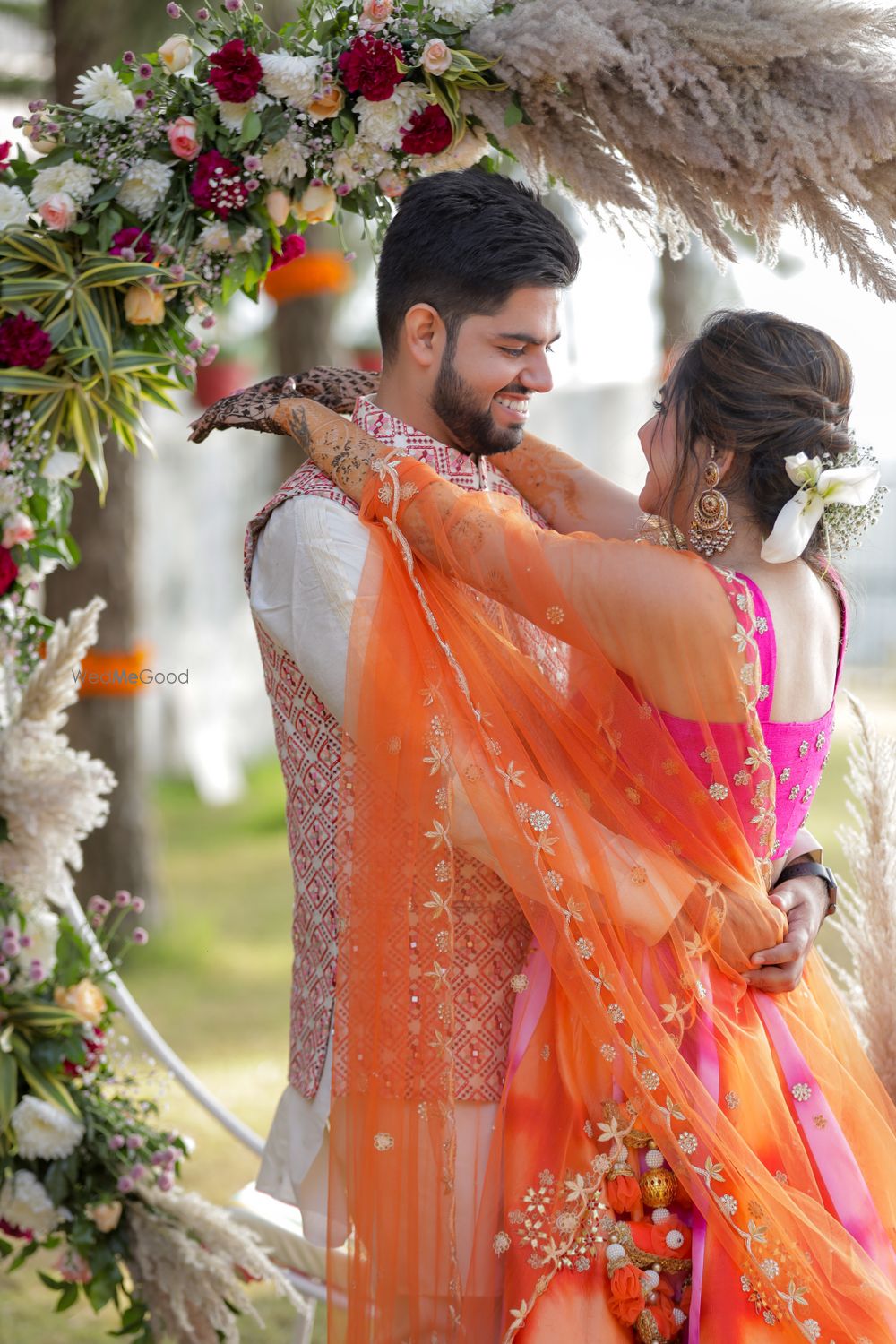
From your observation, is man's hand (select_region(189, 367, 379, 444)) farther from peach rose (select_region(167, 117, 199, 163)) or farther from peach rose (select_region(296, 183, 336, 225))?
peach rose (select_region(167, 117, 199, 163))

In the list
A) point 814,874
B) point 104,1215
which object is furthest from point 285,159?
point 104,1215

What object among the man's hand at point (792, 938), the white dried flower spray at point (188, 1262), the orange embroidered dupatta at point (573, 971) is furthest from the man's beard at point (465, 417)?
the white dried flower spray at point (188, 1262)

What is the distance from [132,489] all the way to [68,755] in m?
3.39

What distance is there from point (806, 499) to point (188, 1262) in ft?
7.44

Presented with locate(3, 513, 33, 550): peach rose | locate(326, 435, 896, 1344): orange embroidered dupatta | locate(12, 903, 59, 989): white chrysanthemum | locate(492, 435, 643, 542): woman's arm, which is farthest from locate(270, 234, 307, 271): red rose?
locate(12, 903, 59, 989): white chrysanthemum

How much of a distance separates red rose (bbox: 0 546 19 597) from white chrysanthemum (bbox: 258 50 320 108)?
1169 millimetres

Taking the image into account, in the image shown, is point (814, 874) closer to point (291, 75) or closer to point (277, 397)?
point (277, 397)

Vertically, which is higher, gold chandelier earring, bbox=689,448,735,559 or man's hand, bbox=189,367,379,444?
man's hand, bbox=189,367,379,444

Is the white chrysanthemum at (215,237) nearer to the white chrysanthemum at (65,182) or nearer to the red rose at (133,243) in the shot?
the red rose at (133,243)

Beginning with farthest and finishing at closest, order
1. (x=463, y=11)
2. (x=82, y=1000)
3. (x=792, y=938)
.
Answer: (x=82, y=1000), (x=463, y=11), (x=792, y=938)

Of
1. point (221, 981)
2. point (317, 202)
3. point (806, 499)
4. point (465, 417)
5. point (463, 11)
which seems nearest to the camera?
point (806, 499)

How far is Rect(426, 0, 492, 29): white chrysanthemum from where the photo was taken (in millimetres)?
2584

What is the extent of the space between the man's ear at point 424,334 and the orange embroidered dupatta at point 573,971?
1.00ft

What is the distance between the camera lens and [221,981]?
714 centimetres
